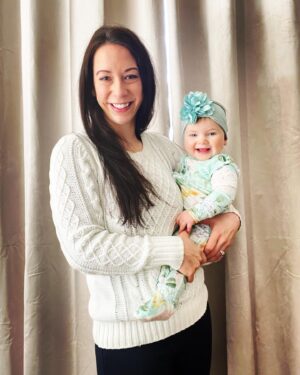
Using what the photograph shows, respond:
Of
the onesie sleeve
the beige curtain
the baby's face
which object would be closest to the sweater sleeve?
the onesie sleeve

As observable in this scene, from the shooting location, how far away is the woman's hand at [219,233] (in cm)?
99

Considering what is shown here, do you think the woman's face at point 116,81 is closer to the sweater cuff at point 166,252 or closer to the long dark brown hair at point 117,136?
the long dark brown hair at point 117,136

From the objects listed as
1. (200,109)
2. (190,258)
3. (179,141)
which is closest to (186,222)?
(190,258)

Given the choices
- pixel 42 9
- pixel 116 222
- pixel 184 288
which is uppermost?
pixel 42 9

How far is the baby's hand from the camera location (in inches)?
38.0

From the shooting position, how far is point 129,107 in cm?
98

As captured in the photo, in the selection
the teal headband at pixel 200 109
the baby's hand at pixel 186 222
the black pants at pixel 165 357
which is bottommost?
the black pants at pixel 165 357

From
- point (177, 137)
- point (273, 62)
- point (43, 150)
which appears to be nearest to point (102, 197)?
point (43, 150)

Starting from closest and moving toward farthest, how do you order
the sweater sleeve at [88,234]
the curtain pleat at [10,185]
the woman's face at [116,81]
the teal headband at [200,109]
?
the sweater sleeve at [88,234], the woman's face at [116,81], the teal headband at [200,109], the curtain pleat at [10,185]

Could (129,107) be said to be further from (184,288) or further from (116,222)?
(184,288)

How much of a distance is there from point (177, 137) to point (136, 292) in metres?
0.71

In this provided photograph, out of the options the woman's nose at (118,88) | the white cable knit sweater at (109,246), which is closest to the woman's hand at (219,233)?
the white cable knit sweater at (109,246)

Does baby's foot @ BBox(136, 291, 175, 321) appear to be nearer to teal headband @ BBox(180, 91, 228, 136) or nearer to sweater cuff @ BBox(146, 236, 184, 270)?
sweater cuff @ BBox(146, 236, 184, 270)

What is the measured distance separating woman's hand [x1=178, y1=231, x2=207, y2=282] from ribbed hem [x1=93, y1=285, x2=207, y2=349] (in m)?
0.12
